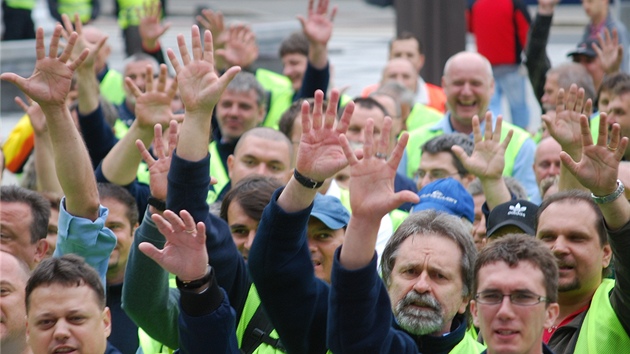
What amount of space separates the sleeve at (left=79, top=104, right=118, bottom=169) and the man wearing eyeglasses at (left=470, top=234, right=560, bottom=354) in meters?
3.56

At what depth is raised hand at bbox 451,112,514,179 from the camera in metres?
6.05

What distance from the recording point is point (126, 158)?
6.16 metres

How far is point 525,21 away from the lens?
13094 millimetres

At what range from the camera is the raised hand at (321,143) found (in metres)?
4.11

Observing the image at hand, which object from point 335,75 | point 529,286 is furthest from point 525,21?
point 529,286

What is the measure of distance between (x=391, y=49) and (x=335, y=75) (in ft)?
26.7

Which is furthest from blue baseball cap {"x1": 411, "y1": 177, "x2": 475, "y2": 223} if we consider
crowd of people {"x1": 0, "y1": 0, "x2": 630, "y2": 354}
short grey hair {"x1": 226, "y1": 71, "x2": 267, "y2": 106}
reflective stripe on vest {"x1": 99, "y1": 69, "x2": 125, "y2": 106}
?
reflective stripe on vest {"x1": 99, "y1": 69, "x2": 125, "y2": 106}

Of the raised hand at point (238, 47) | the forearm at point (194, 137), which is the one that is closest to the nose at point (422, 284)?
the forearm at point (194, 137)

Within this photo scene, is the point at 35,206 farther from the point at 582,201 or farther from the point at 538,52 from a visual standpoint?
the point at 538,52

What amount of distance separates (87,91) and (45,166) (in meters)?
0.88

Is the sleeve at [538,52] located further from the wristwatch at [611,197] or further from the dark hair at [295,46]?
the wristwatch at [611,197]

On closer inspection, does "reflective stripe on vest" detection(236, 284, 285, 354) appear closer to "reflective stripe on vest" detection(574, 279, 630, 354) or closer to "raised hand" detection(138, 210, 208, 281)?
"raised hand" detection(138, 210, 208, 281)

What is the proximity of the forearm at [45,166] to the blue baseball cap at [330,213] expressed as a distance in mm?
1925

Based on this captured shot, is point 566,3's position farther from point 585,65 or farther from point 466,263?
point 466,263
